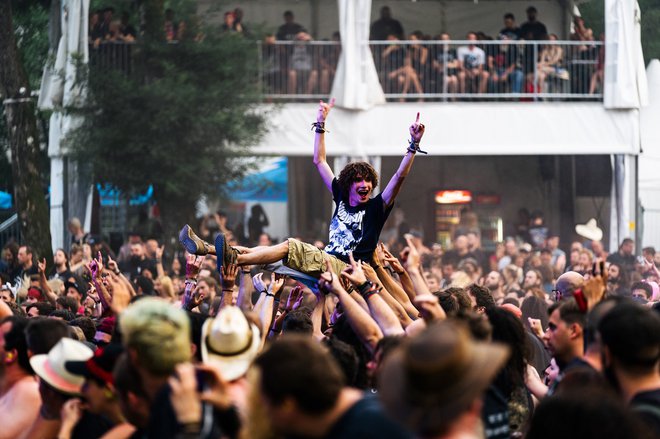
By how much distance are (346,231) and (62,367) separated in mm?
4523

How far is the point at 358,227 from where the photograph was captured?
9.91 metres

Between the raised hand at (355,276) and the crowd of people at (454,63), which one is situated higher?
the crowd of people at (454,63)

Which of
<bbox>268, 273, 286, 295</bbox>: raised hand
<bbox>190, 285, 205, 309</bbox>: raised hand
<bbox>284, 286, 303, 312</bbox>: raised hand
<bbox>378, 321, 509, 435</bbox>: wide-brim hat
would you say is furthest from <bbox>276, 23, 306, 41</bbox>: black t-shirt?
<bbox>378, 321, 509, 435</bbox>: wide-brim hat

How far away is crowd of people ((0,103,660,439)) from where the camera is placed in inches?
158

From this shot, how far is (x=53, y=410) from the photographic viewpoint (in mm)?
5812

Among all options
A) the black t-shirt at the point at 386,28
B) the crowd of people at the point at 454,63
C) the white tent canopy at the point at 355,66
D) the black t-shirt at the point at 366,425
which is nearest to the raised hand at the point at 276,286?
the black t-shirt at the point at 366,425

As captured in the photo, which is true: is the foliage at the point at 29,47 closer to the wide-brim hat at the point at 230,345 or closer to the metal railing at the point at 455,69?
the metal railing at the point at 455,69

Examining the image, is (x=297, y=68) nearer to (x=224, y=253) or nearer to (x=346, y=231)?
(x=346, y=231)

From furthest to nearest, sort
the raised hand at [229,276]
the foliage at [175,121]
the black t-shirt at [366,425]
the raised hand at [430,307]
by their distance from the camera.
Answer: the foliage at [175,121] < the raised hand at [229,276] < the raised hand at [430,307] < the black t-shirt at [366,425]

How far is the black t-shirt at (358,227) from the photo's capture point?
9.86 metres

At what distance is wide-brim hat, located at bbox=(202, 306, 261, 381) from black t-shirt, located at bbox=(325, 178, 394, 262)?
14.8ft

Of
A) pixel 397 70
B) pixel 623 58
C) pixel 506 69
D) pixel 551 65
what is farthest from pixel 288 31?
pixel 623 58

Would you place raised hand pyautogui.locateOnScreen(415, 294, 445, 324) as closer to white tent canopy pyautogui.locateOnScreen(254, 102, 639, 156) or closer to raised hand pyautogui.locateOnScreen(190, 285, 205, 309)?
raised hand pyautogui.locateOnScreen(190, 285, 205, 309)

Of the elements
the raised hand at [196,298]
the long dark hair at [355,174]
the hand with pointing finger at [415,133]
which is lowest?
the raised hand at [196,298]
